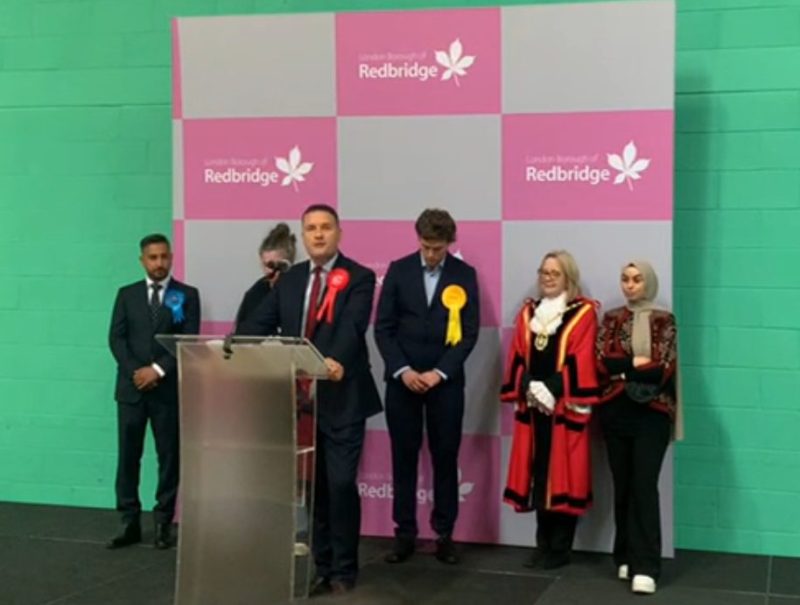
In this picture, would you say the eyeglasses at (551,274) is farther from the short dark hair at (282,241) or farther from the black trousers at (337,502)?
the short dark hair at (282,241)

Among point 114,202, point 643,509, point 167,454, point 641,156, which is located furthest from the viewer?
point 114,202

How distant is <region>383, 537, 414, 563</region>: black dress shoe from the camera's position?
4.93 m

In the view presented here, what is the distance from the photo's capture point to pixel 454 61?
5109 millimetres

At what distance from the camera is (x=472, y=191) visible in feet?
16.8

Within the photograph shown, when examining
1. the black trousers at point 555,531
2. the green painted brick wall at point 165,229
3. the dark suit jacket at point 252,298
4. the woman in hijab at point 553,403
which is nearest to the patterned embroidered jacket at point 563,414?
the woman in hijab at point 553,403

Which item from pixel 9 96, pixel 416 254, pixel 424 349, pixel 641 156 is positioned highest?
pixel 9 96

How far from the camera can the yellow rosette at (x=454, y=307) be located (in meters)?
4.86

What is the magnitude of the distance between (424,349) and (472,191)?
2.55ft

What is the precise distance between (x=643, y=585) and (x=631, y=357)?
3.00ft

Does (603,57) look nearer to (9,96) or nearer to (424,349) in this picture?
(424,349)

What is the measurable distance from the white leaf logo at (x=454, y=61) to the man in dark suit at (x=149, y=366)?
5.10 feet

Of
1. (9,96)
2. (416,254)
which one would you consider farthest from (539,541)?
(9,96)

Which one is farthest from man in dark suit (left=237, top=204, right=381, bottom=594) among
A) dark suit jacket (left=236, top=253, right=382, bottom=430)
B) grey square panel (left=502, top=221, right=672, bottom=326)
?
grey square panel (left=502, top=221, right=672, bottom=326)

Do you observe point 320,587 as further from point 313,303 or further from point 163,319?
point 163,319
